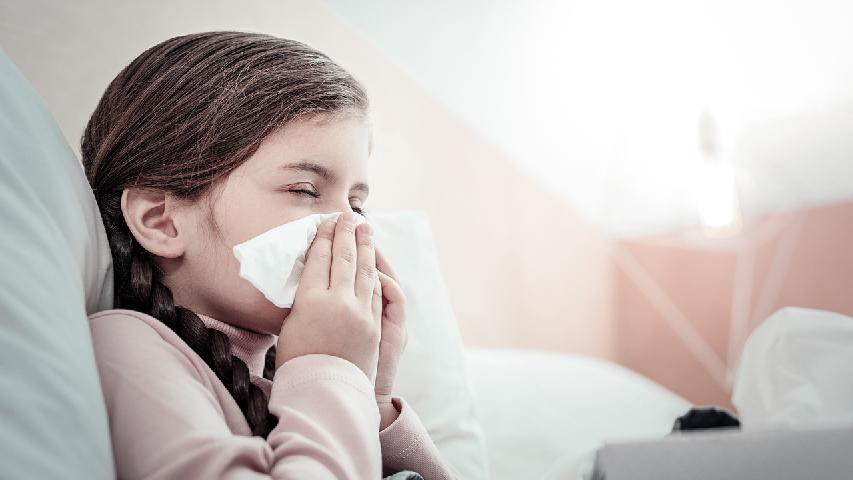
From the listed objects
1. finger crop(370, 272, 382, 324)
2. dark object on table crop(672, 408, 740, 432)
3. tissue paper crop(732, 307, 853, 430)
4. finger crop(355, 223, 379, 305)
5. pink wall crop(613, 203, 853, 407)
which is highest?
finger crop(355, 223, 379, 305)

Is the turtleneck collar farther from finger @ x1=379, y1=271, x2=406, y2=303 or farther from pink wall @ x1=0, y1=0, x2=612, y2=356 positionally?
pink wall @ x1=0, y1=0, x2=612, y2=356

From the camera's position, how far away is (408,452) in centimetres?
72

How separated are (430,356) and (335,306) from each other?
404mm

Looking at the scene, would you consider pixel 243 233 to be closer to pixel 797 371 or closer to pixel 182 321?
pixel 182 321

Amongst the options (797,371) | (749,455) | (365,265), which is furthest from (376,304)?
(797,371)

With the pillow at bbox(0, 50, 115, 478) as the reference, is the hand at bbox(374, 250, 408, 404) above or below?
below

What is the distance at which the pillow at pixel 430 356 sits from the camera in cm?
97

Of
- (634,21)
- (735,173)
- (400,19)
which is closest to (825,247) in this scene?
(735,173)

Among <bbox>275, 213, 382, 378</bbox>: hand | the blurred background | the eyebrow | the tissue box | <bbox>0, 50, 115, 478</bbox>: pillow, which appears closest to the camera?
<bbox>0, 50, 115, 478</bbox>: pillow

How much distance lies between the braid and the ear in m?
0.02

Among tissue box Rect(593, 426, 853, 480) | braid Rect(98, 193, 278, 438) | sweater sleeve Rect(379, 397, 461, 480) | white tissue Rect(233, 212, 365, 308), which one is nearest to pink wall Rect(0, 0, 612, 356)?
braid Rect(98, 193, 278, 438)

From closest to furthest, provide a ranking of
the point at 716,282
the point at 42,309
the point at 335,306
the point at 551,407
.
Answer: the point at 42,309 < the point at 335,306 < the point at 551,407 < the point at 716,282

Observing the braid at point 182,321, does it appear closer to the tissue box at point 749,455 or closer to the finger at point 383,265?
the finger at point 383,265

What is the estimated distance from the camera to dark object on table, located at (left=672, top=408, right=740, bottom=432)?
832mm
